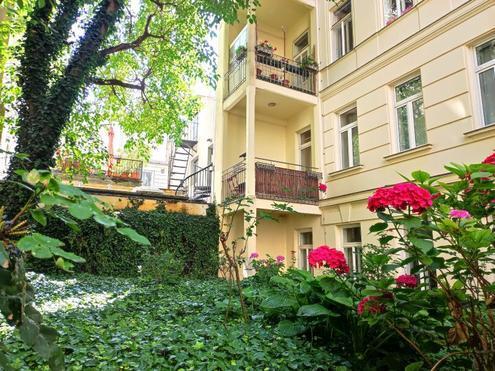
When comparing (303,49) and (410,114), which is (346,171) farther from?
(303,49)

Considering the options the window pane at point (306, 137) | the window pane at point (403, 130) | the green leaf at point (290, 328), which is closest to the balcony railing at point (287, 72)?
the window pane at point (306, 137)

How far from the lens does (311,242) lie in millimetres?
10750

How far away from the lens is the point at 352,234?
9.48 metres

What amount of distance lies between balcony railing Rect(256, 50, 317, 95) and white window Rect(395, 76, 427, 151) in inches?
122

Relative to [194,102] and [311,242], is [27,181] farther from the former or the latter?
[194,102]

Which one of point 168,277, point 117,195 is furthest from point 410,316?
point 117,195

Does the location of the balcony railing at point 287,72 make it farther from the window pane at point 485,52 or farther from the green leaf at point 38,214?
the green leaf at point 38,214

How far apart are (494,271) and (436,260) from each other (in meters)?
0.99

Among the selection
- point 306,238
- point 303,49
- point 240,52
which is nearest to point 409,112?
point 306,238

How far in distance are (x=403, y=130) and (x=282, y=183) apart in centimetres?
339

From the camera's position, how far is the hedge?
934 cm

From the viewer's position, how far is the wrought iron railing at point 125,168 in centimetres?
1700

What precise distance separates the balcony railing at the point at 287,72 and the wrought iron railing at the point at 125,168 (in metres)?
8.81

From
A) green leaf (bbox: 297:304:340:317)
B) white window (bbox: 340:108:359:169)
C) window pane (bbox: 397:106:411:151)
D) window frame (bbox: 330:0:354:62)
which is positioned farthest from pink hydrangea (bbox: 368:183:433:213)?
window frame (bbox: 330:0:354:62)
